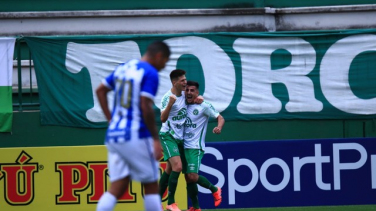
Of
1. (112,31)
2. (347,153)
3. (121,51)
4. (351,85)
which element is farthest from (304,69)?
(112,31)

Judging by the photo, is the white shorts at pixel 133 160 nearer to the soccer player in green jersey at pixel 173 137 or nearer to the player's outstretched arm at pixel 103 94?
the player's outstretched arm at pixel 103 94

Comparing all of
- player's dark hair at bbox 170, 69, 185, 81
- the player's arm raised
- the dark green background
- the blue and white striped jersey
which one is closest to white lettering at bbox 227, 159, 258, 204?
the player's arm raised

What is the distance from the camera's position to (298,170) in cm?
1156

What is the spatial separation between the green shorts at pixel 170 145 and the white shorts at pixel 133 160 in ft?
11.6

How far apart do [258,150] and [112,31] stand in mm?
4871

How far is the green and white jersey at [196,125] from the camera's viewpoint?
1026 centimetres

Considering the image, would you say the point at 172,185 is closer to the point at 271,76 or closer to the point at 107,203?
the point at 271,76

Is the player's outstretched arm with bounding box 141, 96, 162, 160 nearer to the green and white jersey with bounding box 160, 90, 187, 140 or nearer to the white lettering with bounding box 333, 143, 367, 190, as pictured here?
the green and white jersey with bounding box 160, 90, 187, 140

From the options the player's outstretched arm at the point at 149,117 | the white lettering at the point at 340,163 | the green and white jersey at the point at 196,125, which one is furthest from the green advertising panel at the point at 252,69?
the player's outstretched arm at the point at 149,117

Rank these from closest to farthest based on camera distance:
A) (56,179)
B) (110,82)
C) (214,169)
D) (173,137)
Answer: (110,82), (173,137), (56,179), (214,169)

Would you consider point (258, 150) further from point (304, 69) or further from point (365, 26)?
point (365, 26)

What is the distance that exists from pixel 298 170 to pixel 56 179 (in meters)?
3.74

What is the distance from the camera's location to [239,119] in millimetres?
12508

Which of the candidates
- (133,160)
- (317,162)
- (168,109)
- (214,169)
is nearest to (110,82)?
(133,160)
